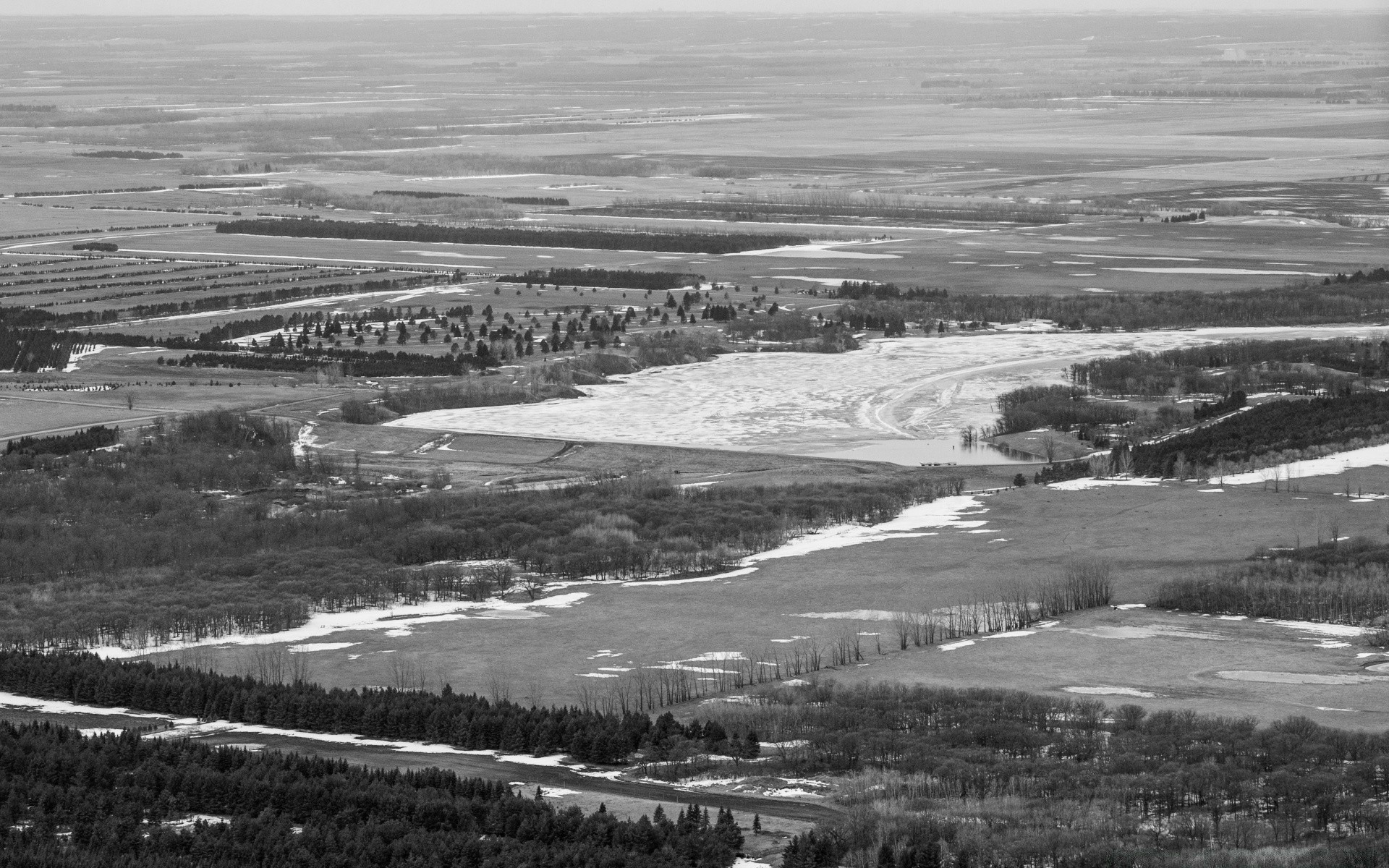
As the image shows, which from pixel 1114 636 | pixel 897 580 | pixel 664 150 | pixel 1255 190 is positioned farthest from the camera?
pixel 664 150

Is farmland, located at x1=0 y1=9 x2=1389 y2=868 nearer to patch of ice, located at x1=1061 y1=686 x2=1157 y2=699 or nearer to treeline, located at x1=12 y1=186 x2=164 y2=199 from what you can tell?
patch of ice, located at x1=1061 y1=686 x2=1157 y2=699

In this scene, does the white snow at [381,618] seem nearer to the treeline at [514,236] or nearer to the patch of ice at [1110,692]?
the patch of ice at [1110,692]

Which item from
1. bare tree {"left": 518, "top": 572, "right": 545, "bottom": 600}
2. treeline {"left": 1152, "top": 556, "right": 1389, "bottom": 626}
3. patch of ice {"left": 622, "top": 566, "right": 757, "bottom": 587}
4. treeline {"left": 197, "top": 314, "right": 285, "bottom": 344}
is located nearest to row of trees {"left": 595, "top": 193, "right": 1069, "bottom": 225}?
treeline {"left": 197, "top": 314, "right": 285, "bottom": 344}

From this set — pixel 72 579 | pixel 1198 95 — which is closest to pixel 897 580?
pixel 72 579

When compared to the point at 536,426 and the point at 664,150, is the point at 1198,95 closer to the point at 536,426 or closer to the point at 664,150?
→ the point at 664,150

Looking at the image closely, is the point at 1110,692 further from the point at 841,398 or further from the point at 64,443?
the point at 64,443

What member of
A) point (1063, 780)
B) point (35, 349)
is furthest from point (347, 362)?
point (1063, 780)
